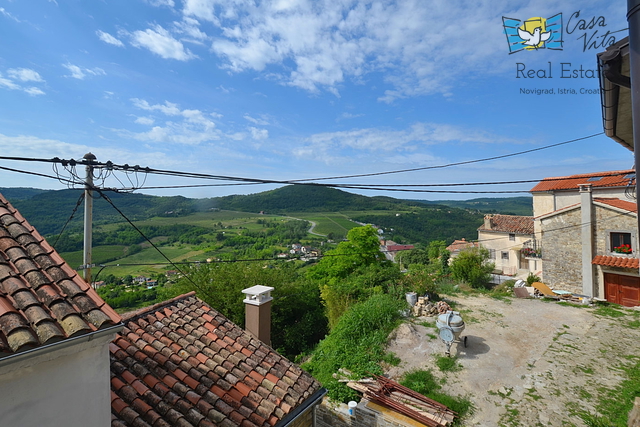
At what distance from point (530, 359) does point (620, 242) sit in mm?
10616

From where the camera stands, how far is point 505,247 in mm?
27469

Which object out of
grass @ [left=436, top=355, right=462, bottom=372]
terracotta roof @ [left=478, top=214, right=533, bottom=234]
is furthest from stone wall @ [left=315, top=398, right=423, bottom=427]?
terracotta roof @ [left=478, top=214, right=533, bottom=234]

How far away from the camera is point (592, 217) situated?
Result: 14.5 metres

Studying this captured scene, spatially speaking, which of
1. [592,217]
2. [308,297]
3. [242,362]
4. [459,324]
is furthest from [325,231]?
[242,362]

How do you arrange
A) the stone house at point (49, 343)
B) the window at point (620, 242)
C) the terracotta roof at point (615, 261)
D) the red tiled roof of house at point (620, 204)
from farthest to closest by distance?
the red tiled roof of house at point (620, 204) < the window at point (620, 242) < the terracotta roof at point (615, 261) < the stone house at point (49, 343)

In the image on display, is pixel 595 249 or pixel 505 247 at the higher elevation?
pixel 595 249

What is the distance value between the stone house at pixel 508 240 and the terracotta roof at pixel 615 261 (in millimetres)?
10664

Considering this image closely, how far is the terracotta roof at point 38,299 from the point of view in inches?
Result: 69.5

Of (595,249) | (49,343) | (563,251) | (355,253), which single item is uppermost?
(49,343)

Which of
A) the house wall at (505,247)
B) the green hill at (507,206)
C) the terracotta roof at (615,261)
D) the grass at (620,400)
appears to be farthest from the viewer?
the green hill at (507,206)

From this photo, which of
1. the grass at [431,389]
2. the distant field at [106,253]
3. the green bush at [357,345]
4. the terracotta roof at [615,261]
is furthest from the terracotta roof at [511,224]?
the distant field at [106,253]

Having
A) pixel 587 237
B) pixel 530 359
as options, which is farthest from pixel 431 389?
pixel 587 237

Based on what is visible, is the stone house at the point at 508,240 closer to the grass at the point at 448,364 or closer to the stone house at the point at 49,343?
the grass at the point at 448,364

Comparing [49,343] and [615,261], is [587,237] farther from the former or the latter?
[49,343]
